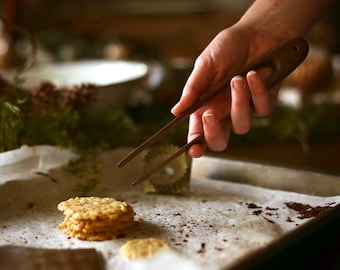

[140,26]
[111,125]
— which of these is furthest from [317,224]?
[140,26]

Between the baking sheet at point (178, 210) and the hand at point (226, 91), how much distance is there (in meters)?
0.11

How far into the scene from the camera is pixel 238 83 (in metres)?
0.90

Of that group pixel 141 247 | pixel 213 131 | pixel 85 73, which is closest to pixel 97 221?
pixel 141 247

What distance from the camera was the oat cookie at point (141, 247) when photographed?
28.5 inches

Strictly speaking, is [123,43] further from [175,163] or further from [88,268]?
[88,268]

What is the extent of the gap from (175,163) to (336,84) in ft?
3.08

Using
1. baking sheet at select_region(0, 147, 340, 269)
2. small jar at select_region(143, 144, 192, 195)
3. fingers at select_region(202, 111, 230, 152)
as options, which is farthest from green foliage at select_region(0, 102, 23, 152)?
fingers at select_region(202, 111, 230, 152)

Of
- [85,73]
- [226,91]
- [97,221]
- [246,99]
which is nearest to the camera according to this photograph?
[97,221]

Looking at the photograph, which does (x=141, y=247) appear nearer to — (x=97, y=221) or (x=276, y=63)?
(x=97, y=221)

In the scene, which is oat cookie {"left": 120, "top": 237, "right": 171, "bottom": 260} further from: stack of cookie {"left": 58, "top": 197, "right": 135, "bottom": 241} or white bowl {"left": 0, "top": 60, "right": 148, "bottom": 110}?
white bowl {"left": 0, "top": 60, "right": 148, "bottom": 110}

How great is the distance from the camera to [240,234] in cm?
82

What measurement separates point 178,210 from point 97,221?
0.18 meters

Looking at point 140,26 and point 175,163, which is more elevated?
point 140,26

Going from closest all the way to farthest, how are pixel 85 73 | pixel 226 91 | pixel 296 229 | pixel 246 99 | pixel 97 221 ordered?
pixel 296 229 → pixel 97 221 → pixel 246 99 → pixel 226 91 → pixel 85 73
